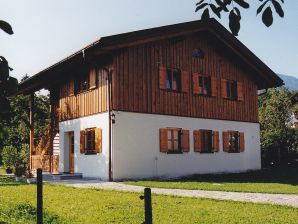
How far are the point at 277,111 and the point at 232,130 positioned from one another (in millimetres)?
10726

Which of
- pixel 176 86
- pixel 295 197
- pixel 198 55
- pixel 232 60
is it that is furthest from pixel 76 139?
pixel 295 197

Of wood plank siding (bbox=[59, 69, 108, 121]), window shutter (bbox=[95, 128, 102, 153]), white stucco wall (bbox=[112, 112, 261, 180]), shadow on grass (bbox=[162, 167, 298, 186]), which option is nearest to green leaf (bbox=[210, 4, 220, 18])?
shadow on grass (bbox=[162, 167, 298, 186])

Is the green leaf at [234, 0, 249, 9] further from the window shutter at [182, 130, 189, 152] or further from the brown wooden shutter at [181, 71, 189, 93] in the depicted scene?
the brown wooden shutter at [181, 71, 189, 93]

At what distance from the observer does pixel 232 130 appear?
2056 centimetres

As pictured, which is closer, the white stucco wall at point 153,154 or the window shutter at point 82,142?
the white stucco wall at point 153,154

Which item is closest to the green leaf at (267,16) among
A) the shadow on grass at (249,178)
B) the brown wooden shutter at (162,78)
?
the shadow on grass at (249,178)

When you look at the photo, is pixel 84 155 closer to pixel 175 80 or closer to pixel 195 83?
pixel 175 80

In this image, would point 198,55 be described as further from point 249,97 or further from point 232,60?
point 249,97

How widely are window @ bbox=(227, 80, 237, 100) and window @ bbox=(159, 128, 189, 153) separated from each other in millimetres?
4141

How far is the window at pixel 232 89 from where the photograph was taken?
68.6 feet

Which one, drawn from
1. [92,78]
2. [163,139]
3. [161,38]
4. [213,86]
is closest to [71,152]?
[92,78]

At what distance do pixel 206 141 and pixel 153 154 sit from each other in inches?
140

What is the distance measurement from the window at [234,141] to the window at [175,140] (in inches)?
115

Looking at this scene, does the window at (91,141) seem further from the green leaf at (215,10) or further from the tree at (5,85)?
the tree at (5,85)
